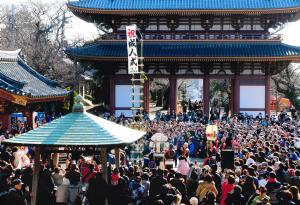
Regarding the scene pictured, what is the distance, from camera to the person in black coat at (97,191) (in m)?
12.8

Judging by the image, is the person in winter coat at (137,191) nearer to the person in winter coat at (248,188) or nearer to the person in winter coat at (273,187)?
the person in winter coat at (248,188)

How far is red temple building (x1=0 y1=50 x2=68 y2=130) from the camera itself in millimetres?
23438

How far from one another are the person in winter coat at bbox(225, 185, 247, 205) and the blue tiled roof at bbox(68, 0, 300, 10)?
94.8ft

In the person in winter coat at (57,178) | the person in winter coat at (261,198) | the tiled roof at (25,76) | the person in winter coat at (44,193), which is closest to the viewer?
the person in winter coat at (261,198)

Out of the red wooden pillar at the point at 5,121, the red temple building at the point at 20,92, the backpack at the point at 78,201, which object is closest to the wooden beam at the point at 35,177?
the backpack at the point at 78,201

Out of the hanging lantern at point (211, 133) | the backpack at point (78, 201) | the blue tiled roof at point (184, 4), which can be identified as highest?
the blue tiled roof at point (184, 4)

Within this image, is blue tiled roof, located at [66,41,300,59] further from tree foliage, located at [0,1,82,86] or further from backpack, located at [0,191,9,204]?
backpack, located at [0,191,9,204]

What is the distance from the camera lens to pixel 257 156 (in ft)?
60.1

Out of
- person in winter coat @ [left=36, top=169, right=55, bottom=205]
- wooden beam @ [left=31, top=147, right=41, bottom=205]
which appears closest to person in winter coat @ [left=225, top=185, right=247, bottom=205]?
person in winter coat @ [left=36, top=169, right=55, bottom=205]

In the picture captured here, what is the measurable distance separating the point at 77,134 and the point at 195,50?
2848cm

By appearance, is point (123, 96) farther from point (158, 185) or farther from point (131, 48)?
point (158, 185)

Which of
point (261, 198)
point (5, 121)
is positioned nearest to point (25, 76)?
point (5, 121)

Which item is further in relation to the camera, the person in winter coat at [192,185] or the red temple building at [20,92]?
the red temple building at [20,92]

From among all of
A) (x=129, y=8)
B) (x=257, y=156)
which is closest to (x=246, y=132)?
(x=257, y=156)
